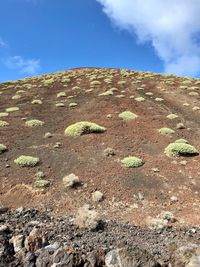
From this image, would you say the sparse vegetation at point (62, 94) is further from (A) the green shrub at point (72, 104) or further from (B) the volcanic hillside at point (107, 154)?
(A) the green shrub at point (72, 104)

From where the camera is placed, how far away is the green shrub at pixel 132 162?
22.2 metres

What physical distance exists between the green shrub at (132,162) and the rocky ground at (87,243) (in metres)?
6.32

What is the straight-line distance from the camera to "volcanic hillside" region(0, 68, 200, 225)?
60.3 feet

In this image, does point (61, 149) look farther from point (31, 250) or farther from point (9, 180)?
point (31, 250)

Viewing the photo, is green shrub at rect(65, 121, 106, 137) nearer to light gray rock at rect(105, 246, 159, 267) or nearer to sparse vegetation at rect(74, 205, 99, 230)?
sparse vegetation at rect(74, 205, 99, 230)

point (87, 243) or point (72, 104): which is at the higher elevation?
point (72, 104)

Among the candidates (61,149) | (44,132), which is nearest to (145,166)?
(61,149)

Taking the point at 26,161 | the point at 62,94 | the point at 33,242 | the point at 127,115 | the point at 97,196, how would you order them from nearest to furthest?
the point at 33,242, the point at 97,196, the point at 26,161, the point at 127,115, the point at 62,94

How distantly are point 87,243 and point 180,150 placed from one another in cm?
1226

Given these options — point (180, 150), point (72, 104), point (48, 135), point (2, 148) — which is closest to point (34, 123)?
point (48, 135)

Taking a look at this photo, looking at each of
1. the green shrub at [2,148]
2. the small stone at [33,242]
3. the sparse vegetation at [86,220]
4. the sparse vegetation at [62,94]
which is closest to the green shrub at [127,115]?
the green shrub at [2,148]

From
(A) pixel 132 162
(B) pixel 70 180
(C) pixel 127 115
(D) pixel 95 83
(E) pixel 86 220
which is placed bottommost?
(E) pixel 86 220

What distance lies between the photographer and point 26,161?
884 inches

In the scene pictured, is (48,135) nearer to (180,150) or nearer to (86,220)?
(180,150)
